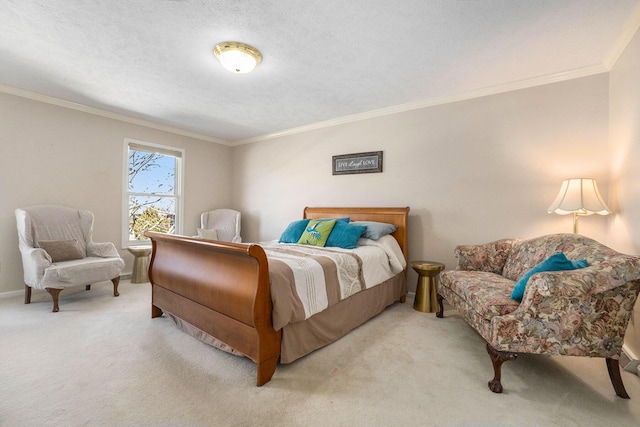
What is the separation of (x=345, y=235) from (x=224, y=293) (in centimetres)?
152

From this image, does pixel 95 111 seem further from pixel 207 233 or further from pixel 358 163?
pixel 358 163

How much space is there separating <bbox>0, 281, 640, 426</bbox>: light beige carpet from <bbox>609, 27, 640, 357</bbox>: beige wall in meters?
0.91

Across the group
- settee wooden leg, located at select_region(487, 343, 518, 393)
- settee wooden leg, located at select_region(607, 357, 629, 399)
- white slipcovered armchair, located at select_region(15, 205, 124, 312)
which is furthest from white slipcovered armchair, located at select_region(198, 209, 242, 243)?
settee wooden leg, located at select_region(607, 357, 629, 399)

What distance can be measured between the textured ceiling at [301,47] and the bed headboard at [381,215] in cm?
138

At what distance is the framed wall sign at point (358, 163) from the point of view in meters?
3.83

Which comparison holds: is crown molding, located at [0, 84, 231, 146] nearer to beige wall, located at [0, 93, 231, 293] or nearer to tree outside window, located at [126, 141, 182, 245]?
beige wall, located at [0, 93, 231, 293]

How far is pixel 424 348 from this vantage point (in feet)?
7.25

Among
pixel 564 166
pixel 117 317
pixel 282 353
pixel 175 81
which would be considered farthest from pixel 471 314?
pixel 175 81

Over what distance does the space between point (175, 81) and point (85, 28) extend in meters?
0.89

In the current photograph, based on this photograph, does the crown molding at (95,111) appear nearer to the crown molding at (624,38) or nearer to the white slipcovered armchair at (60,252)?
the white slipcovered armchair at (60,252)

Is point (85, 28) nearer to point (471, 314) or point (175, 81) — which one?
point (175, 81)

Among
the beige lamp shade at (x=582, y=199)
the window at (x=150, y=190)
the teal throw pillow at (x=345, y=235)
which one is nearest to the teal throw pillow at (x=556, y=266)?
the beige lamp shade at (x=582, y=199)

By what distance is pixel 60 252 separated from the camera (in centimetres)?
318

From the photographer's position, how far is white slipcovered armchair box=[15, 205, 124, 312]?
285cm
